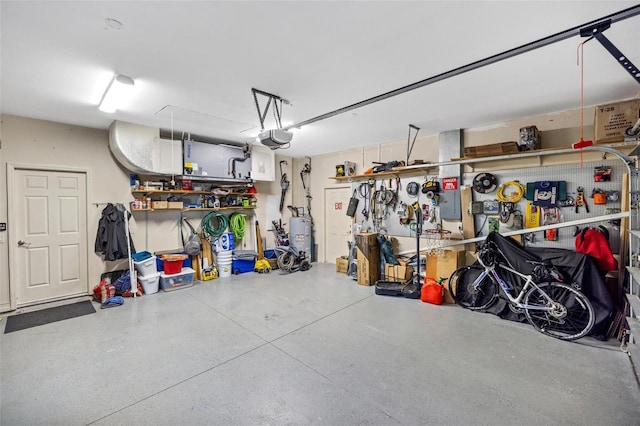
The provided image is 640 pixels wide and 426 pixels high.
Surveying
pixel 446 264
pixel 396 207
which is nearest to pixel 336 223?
pixel 396 207

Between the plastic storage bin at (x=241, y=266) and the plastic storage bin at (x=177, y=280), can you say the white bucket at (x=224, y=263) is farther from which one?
the plastic storage bin at (x=177, y=280)

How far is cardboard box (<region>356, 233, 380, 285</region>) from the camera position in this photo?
5082 millimetres

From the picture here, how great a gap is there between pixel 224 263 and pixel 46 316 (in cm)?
263

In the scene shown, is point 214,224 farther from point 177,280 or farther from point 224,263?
point 177,280

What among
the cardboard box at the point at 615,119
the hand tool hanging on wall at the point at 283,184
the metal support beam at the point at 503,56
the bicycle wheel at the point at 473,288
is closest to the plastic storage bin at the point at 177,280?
the hand tool hanging on wall at the point at 283,184

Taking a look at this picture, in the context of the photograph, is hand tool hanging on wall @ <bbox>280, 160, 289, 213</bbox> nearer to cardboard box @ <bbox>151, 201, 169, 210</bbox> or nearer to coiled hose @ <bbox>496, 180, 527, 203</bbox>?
cardboard box @ <bbox>151, 201, 169, 210</bbox>

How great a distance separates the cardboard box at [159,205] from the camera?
4.87 m

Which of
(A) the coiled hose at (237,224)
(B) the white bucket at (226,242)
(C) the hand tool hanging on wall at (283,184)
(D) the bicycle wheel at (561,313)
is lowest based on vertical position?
(D) the bicycle wheel at (561,313)

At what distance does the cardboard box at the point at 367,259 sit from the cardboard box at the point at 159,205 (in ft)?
11.8

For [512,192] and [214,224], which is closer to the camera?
[512,192]

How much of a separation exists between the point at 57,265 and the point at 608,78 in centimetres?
757

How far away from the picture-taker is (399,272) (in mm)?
5059

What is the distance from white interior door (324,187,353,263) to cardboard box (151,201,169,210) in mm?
3564

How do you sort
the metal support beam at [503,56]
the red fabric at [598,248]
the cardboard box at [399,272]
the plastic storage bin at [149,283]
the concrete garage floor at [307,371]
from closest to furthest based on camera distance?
the metal support beam at [503,56] < the concrete garage floor at [307,371] < the red fabric at [598,248] < the plastic storage bin at [149,283] < the cardboard box at [399,272]
